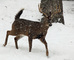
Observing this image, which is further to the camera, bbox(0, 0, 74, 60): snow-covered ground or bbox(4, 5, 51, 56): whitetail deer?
bbox(4, 5, 51, 56): whitetail deer

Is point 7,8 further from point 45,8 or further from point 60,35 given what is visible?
point 60,35

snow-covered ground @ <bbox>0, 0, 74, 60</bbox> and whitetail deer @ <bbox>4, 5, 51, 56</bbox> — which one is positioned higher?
whitetail deer @ <bbox>4, 5, 51, 56</bbox>

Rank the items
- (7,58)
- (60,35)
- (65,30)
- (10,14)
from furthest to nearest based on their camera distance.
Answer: (10,14)
(65,30)
(60,35)
(7,58)

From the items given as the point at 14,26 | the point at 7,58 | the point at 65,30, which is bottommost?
the point at 65,30

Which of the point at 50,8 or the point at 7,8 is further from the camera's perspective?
the point at 7,8

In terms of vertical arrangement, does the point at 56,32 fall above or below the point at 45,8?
below

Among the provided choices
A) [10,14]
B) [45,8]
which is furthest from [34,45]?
[10,14]

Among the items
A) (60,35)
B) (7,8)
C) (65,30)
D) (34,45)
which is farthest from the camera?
Result: (7,8)

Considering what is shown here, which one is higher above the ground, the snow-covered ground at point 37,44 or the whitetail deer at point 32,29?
the whitetail deer at point 32,29

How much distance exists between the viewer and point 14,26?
6.26 metres

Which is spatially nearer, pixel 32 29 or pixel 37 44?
pixel 32 29

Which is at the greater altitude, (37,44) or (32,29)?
(32,29)

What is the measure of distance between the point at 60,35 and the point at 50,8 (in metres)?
2.32

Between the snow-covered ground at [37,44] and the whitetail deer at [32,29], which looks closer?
the snow-covered ground at [37,44]
